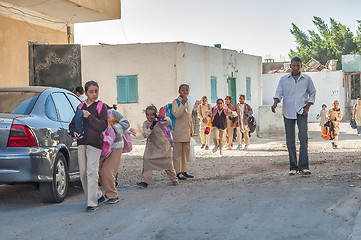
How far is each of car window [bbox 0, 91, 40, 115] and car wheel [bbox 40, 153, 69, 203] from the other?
751mm

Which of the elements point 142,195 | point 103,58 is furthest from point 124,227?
point 103,58

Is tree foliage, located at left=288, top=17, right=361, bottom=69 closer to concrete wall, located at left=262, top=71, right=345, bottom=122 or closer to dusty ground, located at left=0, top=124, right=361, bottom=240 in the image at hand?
concrete wall, located at left=262, top=71, right=345, bottom=122

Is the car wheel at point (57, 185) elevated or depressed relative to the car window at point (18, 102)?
depressed

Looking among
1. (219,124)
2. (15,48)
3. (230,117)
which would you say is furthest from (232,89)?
(15,48)

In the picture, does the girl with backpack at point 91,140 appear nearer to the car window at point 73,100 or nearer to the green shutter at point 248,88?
the car window at point 73,100

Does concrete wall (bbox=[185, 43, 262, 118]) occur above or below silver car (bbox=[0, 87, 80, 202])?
above

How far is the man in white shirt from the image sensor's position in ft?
32.8

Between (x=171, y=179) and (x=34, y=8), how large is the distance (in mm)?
9075

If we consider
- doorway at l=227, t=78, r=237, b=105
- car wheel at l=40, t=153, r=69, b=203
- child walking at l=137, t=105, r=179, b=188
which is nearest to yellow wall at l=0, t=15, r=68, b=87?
child walking at l=137, t=105, r=179, b=188

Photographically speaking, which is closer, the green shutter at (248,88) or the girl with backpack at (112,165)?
the girl with backpack at (112,165)

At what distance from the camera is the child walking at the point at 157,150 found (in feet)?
32.7

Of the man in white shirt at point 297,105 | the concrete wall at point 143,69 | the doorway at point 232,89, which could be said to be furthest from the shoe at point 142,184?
the doorway at point 232,89

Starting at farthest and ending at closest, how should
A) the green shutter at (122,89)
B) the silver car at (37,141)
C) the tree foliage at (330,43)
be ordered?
the tree foliage at (330,43) < the green shutter at (122,89) < the silver car at (37,141)

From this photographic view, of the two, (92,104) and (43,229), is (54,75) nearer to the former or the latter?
(92,104)
